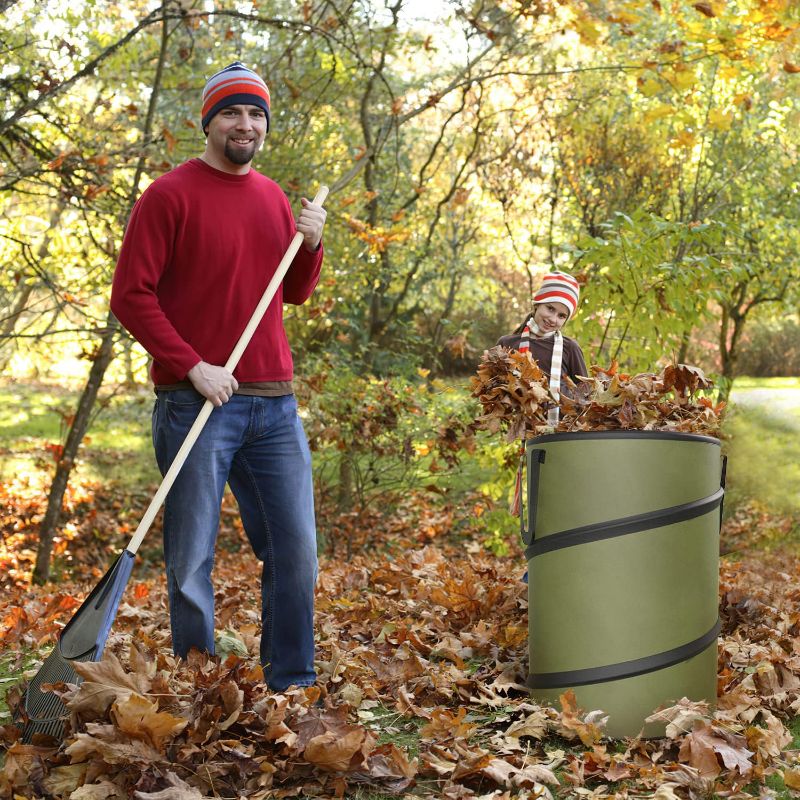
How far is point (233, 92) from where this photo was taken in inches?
134

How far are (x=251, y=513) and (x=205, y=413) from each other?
0.48m

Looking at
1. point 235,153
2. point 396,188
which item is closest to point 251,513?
point 235,153

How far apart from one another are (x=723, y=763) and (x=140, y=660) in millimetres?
1843

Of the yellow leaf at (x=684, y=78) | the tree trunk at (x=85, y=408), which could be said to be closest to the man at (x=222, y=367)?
the tree trunk at (x=85, y=408)

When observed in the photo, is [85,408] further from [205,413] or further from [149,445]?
[149,445]

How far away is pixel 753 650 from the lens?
4.13m

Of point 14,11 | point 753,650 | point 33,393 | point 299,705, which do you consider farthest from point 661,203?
point 33,393

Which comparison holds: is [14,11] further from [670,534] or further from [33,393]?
[33,393]

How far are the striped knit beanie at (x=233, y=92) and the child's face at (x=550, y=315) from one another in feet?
7.76

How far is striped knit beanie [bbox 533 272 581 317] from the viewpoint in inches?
211

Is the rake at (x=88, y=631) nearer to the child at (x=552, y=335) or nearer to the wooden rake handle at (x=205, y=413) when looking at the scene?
the wooden rake handle at (x=205, y=413)

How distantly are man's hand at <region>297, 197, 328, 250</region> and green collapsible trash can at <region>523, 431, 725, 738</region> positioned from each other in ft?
3.81

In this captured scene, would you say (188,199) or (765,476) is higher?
(188,199)

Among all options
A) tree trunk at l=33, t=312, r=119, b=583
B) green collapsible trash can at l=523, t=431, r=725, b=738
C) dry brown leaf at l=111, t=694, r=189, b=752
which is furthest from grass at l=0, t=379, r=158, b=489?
dry brown leaf at l=111, t=694, r=189, b=752
